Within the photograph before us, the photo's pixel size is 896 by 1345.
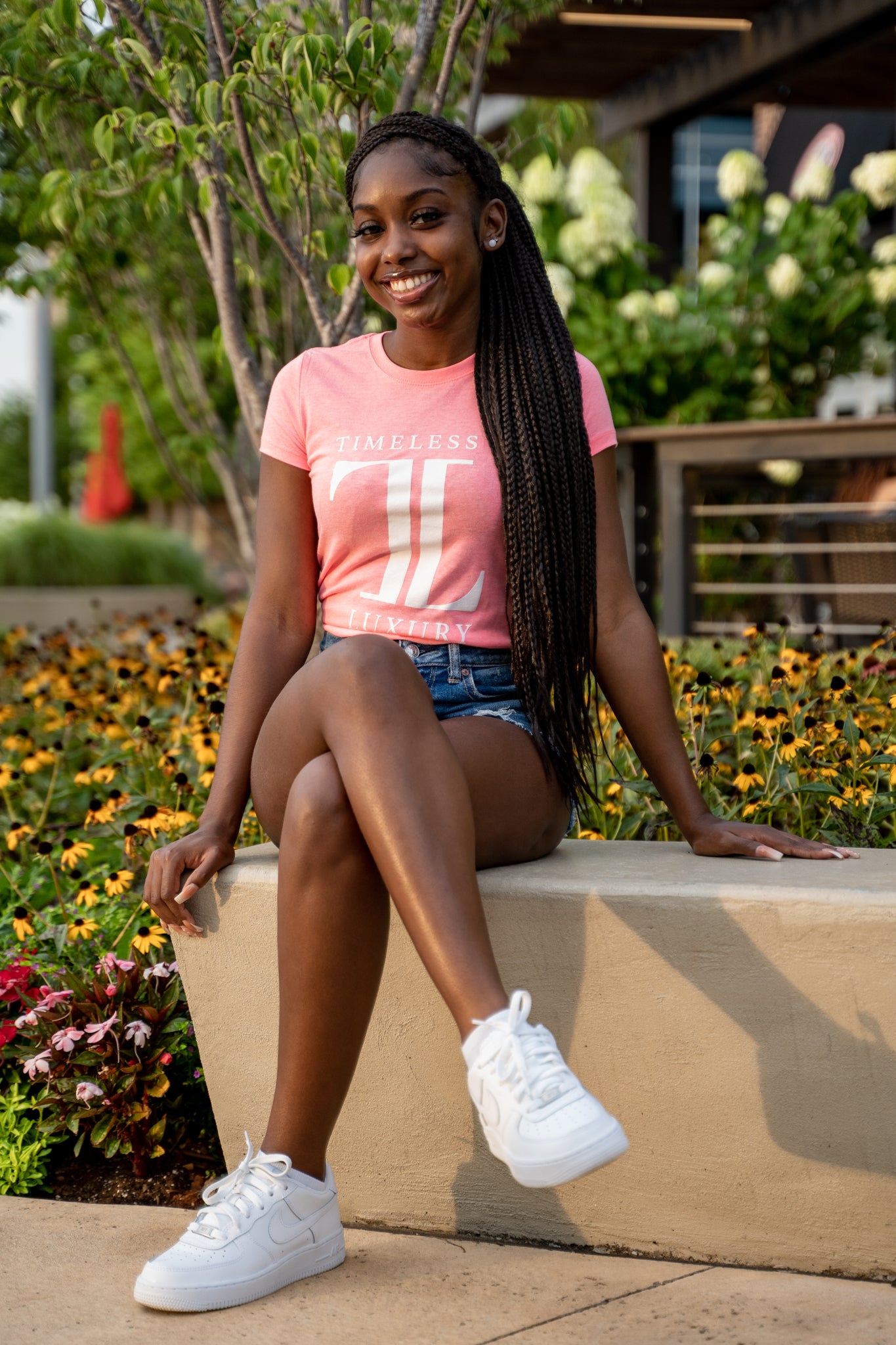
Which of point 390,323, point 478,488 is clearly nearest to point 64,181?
point 390,323

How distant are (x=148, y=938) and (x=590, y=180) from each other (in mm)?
5326

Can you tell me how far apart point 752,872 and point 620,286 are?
5.47 m

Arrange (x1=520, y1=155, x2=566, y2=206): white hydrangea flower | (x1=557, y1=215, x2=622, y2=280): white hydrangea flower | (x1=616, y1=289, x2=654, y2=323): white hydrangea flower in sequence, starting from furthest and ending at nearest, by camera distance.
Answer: (x1=520, y1=155, x2=566, y2=206): white hydrangea flower, (x1=557, y1=215, x2=622, y2=280): white hydrangea flower, (x1=616, y1=289, x2=654, y2=323): white hydrangea flower

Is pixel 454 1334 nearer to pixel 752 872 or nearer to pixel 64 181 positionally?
pixel 752 872

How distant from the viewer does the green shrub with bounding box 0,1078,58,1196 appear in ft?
7.47

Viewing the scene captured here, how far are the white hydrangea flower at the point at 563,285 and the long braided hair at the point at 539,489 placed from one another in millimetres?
4306

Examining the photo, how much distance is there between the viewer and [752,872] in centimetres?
197

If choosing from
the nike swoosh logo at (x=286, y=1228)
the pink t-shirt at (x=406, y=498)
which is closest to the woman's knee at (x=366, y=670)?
the pink t-shirt at (x=406, y=498)

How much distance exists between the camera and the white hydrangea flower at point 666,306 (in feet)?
21.8

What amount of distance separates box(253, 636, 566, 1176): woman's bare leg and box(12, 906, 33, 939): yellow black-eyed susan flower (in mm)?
828

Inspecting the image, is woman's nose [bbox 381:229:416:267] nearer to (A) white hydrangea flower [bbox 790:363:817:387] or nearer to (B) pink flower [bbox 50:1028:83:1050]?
(B) pink flower [bbox 50:1028:83:1050]

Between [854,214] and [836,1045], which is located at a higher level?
[854,214]

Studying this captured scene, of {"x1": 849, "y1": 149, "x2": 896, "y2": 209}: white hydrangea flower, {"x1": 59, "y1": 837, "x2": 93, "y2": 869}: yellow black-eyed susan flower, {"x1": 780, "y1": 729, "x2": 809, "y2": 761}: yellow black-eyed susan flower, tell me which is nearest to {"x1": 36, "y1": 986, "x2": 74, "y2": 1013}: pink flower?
{"x1": 59, "y1": 837, "x2": 93, "y2": 869}: yellow black-eyed susan flower

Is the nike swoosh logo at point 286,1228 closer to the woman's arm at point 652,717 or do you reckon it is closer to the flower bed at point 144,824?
the flower bed at point 144,824
